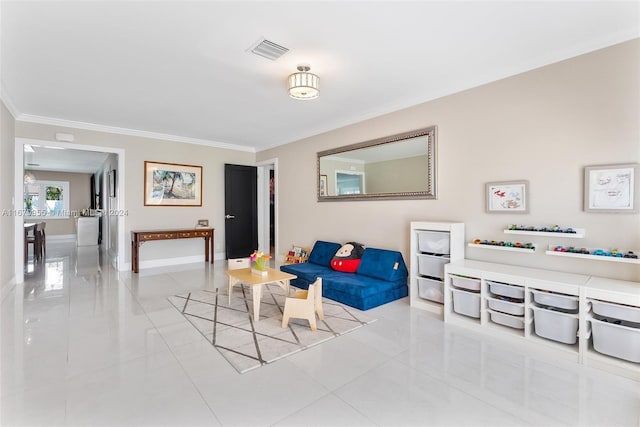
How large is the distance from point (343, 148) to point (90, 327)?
383cm

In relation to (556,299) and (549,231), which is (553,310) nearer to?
(556,299)

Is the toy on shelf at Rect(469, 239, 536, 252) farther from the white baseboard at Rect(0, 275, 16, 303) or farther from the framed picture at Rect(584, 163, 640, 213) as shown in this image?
the white baseboard at Rect(0, 275, 16, 303)

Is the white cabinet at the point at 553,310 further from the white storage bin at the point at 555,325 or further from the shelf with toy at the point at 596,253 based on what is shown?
the shelf with toy at the point at 596,253

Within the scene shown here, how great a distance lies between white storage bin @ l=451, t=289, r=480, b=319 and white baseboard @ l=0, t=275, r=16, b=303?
16.8 feet

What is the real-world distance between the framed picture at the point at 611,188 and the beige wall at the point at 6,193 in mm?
6272

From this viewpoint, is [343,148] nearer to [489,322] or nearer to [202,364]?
[489,322]

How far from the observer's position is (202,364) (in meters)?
2.24

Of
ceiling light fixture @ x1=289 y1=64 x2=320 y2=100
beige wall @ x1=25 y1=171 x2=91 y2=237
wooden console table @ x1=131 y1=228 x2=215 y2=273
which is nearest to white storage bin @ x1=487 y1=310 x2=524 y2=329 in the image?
ceiling light fixture @ x1=289 y1=64 x2=320 y2=100

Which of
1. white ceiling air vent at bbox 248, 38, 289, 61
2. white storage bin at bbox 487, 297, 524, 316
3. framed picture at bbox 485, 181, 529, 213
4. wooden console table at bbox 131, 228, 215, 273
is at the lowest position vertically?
white storage bin at bbox 487, 297, 524, 316

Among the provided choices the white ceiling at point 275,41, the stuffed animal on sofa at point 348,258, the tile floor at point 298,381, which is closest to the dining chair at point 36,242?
the white ceiling at point 275,41

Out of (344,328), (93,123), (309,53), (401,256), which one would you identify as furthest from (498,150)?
(93,123)

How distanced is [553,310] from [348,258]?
2.32 m

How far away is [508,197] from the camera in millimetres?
3039

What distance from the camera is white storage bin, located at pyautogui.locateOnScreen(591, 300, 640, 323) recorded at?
205 centimetres
